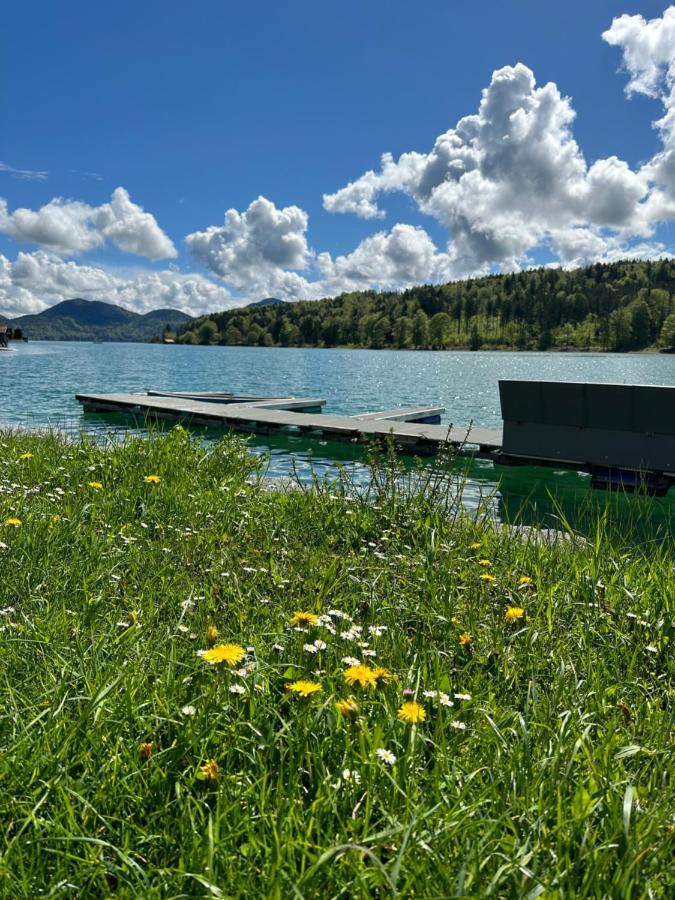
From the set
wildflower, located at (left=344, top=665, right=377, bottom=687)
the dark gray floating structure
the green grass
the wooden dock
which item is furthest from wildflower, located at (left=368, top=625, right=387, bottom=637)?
the wooden dock

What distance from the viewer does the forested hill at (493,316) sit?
139 metres

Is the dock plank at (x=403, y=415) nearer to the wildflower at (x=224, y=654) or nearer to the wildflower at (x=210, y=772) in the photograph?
the wildflower at (x=224, y=654)

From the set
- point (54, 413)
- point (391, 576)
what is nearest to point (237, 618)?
point (391, 576)

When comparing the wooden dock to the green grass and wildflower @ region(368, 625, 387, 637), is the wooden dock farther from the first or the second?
wildflower @ region(368, 625, 387, 637)

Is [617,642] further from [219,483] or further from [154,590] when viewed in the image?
[219,483]

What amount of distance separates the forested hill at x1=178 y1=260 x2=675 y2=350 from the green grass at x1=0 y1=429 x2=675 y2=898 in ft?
453

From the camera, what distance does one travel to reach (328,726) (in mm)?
1808

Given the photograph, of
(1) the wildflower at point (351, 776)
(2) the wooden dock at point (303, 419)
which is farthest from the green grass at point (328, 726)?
(2) the wooden dock at point (303, 419)

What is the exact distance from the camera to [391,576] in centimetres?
359

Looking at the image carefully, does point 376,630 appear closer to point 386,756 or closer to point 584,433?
point 386,756

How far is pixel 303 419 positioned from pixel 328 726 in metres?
14.0

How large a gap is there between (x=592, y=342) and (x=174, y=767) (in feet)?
496

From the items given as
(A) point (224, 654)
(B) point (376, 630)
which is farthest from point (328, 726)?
(B) point (376, 630)

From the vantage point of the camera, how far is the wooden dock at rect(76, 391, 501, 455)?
12797 mm
